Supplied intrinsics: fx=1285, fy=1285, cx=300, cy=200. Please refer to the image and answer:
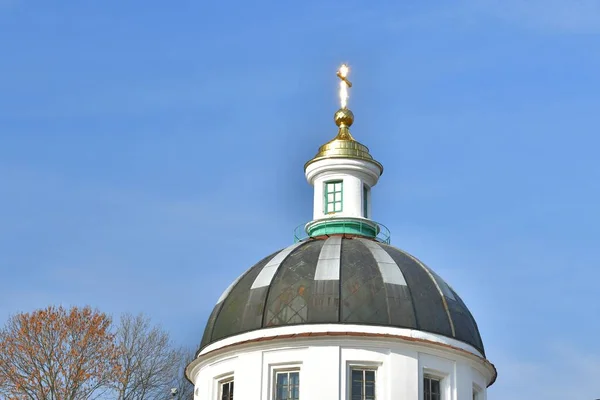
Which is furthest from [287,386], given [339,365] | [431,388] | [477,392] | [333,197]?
[333,197]

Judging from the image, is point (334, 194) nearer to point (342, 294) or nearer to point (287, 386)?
point (342, 294)

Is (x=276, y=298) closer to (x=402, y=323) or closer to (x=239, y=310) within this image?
(x=239, y=310)

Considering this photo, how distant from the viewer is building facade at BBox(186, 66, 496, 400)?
30016 mm

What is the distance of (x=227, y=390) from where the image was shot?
31.4 meters

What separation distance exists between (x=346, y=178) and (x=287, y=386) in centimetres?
734

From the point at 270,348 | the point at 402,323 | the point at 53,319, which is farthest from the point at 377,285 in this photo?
the point at 53,319

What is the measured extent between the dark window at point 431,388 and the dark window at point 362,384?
1.36 meters

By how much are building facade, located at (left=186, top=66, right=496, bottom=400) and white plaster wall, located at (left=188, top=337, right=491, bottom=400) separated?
0.02 metres

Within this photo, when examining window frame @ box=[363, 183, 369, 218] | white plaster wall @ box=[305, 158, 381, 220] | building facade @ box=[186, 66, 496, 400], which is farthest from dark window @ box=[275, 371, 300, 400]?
window frame @ box=[363, 183, 369, 218]

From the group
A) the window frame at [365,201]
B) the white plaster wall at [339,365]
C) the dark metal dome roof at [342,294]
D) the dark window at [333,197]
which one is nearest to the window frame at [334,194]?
the dark window at [333,197]

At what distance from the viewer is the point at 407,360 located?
30.3 m

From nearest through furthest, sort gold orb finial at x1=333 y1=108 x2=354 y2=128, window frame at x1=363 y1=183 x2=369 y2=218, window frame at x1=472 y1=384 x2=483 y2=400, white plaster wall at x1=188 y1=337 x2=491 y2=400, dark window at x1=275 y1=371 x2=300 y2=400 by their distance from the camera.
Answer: white plaster wall at x1=188 y1=337 x2=491 y2=400, dark window at x1=275 y1=371 x2=300 y2=400, window frame at x1=472 y1=384 x2=483 y2=400, window frame at x1=363 y1=183 x2=369 y2=218, gold orb finial at x1=333 y1=108 x2=354 y2=128

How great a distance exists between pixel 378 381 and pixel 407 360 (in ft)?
2.88

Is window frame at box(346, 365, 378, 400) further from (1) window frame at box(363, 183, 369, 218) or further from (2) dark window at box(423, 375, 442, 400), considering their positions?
(1) window frame at box(363, 183, 369, 218)
